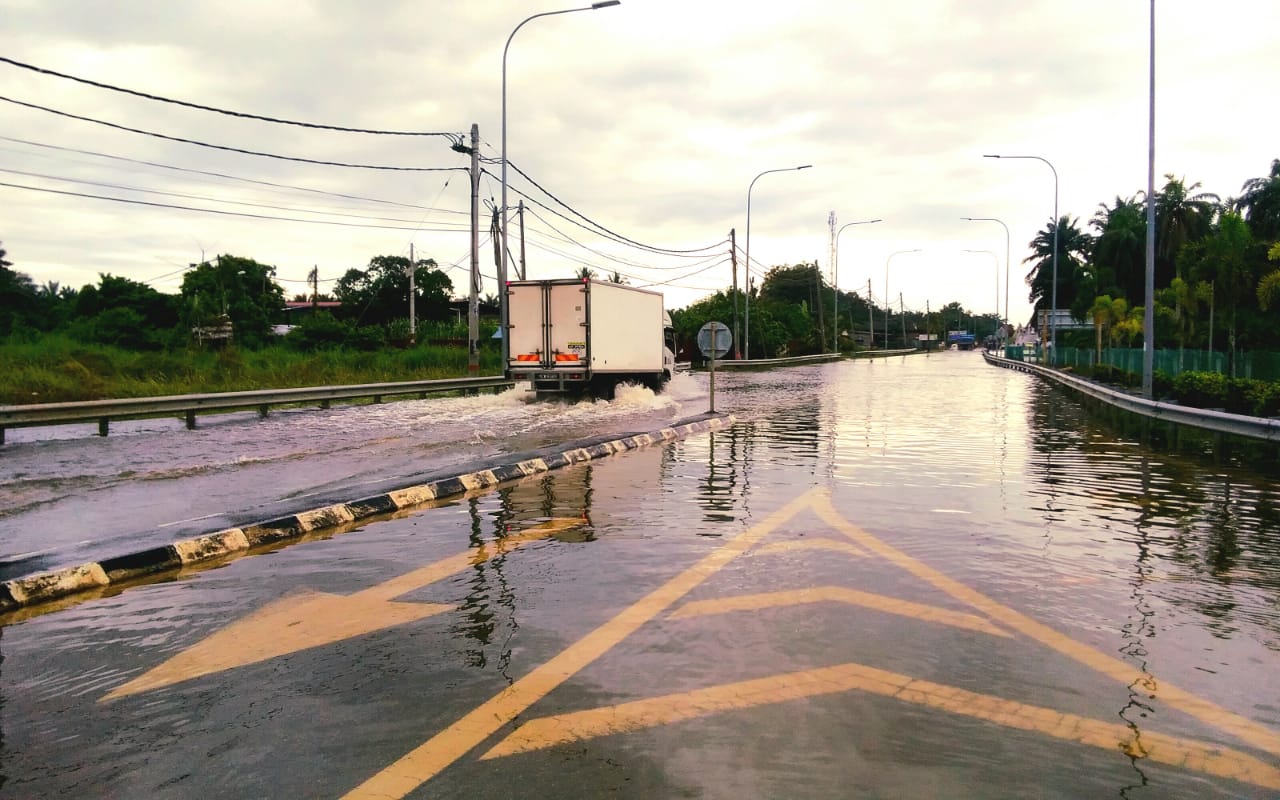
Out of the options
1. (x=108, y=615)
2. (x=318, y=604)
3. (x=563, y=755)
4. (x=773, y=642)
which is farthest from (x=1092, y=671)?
(x=108, y=615)

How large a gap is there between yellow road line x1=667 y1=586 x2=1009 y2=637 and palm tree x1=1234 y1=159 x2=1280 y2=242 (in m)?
56.6

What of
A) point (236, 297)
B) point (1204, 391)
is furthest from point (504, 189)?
point (236, 297)

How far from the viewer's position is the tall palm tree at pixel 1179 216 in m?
67.9

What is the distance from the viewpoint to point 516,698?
4.26m

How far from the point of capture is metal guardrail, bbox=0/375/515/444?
52.7 ft

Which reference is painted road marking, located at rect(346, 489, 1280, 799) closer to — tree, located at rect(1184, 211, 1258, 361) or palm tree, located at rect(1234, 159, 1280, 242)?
tree, located at rect(1184, 211, 1258, 361)

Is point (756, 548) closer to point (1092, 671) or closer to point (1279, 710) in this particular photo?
point (1092, 671)

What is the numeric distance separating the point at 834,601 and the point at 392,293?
3420 inches

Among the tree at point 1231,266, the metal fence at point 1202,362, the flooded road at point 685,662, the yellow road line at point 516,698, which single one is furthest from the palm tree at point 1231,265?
the yellow road line at point 516,698

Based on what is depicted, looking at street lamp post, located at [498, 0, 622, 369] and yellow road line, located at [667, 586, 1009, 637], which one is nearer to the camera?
yellow road line, located at [667, 586, 1009, 637]

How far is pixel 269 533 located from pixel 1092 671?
21.8ft

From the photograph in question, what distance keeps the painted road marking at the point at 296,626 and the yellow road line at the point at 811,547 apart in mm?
2395

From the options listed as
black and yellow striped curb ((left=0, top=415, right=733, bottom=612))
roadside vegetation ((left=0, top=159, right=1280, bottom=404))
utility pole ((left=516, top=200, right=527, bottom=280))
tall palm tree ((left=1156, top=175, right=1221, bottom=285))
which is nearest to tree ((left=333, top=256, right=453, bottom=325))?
roadside vegetation ((left=0, top=159, right=1280, bottom=404))

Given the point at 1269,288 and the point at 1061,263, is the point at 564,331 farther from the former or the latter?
the point at 1061,263
